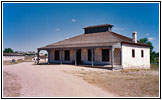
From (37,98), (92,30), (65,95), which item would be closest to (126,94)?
(65,95)

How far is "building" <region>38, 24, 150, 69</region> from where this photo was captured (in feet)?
60.0

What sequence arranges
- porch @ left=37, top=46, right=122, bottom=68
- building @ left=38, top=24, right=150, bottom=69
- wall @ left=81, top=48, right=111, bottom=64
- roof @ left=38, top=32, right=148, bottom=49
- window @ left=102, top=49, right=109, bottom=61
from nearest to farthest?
building @ left=38, top=24, right=150, bottom=69 → porch @ left=37, top=46, right=122, bottom=68 → roof @ left=38, top=32, right=148, bottom=49 → window @ left=102, top=49, right=109, bottom=61 → wall @ left=81, top=48, right=111, bottom=64

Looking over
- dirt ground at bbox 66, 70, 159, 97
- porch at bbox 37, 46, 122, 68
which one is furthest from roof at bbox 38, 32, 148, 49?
dirt ground at bbox 66, 70, 159, 97

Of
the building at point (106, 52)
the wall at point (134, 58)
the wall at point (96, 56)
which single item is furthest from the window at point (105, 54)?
the wall at point (134, 58)

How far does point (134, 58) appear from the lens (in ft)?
66.6

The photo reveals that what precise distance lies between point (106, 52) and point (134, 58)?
12.9ft

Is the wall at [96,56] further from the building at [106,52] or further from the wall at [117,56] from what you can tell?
the wall at [117,56]

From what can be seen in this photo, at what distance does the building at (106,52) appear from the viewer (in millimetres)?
18297

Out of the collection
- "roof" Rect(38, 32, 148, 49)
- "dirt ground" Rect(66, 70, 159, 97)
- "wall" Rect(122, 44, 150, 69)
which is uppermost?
"roof" Rect(38, 32, 148, 49)

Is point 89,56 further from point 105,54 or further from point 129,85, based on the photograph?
point 129,85

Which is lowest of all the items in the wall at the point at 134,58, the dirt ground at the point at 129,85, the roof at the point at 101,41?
the dirt ground at the point at 129,85

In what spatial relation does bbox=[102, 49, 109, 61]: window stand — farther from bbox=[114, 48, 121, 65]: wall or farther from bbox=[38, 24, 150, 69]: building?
bbox=[114, 48, 121, 65]: wall

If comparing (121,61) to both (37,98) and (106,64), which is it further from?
(37,98)

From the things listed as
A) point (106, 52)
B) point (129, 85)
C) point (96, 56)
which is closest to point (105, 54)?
point (106, 52)
